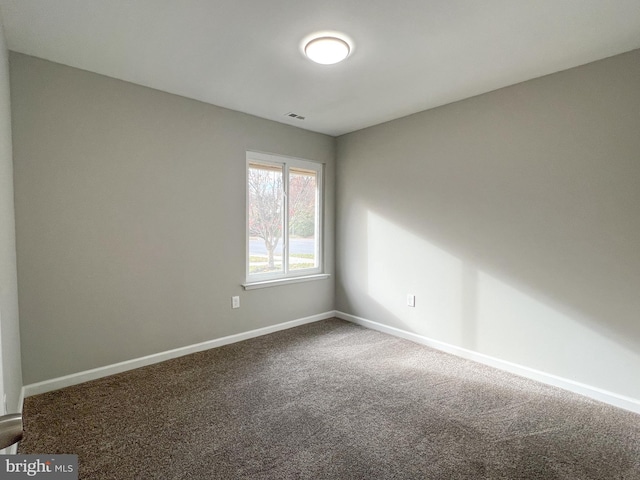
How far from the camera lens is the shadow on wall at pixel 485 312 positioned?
2.41m

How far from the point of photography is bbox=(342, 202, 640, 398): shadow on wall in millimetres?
2406

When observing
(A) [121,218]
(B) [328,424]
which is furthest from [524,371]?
(A) [121,218]

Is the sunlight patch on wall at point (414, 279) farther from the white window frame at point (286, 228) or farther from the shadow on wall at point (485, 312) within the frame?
the white window frame at point (286, 228)

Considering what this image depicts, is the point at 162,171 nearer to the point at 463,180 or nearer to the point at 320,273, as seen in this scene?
the point at 320,273

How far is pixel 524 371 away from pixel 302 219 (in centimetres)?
276

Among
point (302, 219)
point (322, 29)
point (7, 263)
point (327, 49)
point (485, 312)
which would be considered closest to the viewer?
point (7, 263)

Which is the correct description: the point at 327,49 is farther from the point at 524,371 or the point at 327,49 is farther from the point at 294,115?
the point at 524,371

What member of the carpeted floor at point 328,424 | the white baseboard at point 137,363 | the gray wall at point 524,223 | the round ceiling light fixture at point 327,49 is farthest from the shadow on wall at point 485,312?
the round ceiling light fixture at point 327,49

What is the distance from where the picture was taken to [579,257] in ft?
8.12

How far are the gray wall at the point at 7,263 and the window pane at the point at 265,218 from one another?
1.97 metres

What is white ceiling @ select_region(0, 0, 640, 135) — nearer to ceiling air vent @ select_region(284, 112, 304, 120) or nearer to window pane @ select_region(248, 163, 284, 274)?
ceiling air vent @ select_region(284, 112, 304, 120)

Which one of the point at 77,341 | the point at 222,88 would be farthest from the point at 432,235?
the point at 77,341

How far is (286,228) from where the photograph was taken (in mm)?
4000

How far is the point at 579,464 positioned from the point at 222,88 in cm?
355
